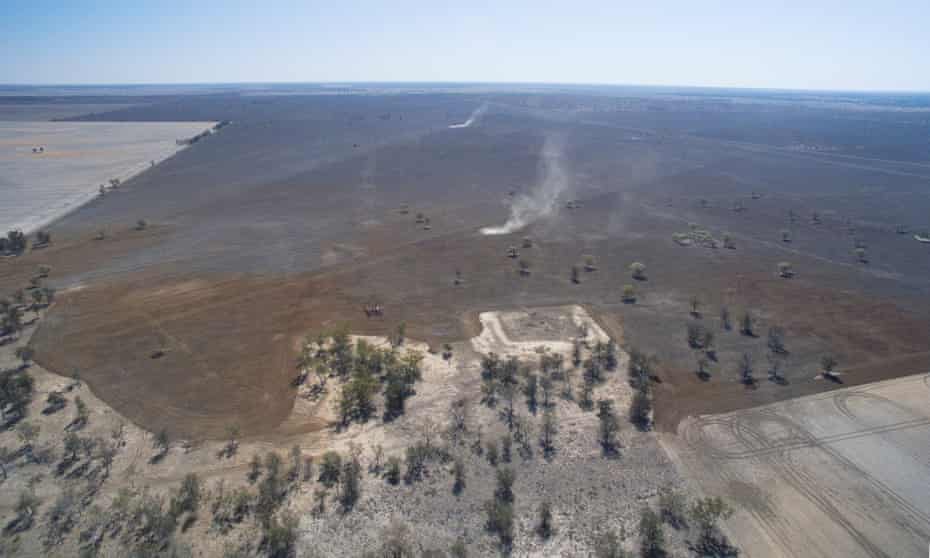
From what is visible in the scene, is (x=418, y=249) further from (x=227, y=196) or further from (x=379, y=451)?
(x=227, y=196)

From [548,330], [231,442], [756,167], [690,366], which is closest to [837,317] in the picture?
[690,366]

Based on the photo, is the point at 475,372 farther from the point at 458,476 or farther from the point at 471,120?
the point at 471,120

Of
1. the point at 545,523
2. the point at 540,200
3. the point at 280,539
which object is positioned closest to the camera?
the point at 280,539

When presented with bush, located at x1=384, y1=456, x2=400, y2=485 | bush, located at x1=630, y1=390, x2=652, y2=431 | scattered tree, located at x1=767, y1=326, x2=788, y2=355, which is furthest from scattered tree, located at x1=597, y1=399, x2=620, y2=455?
scattered tree, located at x1=767, y1=326, x2=788, y2=355

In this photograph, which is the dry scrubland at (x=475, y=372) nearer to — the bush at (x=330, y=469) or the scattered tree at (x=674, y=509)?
the scattered tree at (x=674, y=509)

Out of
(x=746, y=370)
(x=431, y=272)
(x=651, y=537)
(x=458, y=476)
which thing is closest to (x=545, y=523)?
(x=651, y=537)

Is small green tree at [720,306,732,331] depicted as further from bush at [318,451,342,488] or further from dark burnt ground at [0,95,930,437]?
bush at [318,451,342,488]
